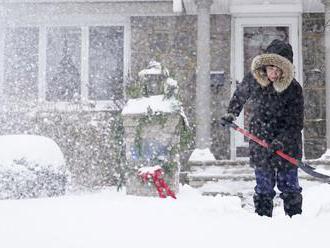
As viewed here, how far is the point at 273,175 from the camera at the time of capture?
12.2 ft

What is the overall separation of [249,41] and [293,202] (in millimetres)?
5109

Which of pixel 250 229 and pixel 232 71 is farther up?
pixel 232 71

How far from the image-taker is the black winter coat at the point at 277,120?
3658 mm

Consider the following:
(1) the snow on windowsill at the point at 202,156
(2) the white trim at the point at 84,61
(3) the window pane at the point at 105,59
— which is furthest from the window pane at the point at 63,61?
(1) the snow on windowsill at the point at 202,156

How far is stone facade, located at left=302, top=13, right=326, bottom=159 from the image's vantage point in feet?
26.7

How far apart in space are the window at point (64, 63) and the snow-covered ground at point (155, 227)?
489cm

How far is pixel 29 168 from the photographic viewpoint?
5.18 metres

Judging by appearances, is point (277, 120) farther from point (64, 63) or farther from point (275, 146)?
point (64, 63)

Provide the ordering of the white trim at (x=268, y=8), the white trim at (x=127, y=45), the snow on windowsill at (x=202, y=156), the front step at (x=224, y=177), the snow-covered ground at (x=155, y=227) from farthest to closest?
the white trim at (x=127, y=45) < the white trim at (x=268, y=8) < the snow on windowsill at (x=202, y=156) < the front step at (x=224, y=177) < the snow-covered ground at (x=155, y=227)

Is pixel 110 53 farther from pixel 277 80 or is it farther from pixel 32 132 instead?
pixel 277 80

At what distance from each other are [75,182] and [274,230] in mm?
4613

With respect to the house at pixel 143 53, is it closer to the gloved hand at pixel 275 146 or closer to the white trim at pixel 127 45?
the white trim at pixel 127 45

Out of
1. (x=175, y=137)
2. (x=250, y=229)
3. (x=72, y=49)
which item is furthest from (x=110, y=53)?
(x=250, y=229)

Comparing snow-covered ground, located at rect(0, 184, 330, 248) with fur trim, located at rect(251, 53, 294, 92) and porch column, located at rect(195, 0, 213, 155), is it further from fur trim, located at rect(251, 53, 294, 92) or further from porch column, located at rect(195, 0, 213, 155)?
porch column, located at rect(195, 0, 213, 155)
